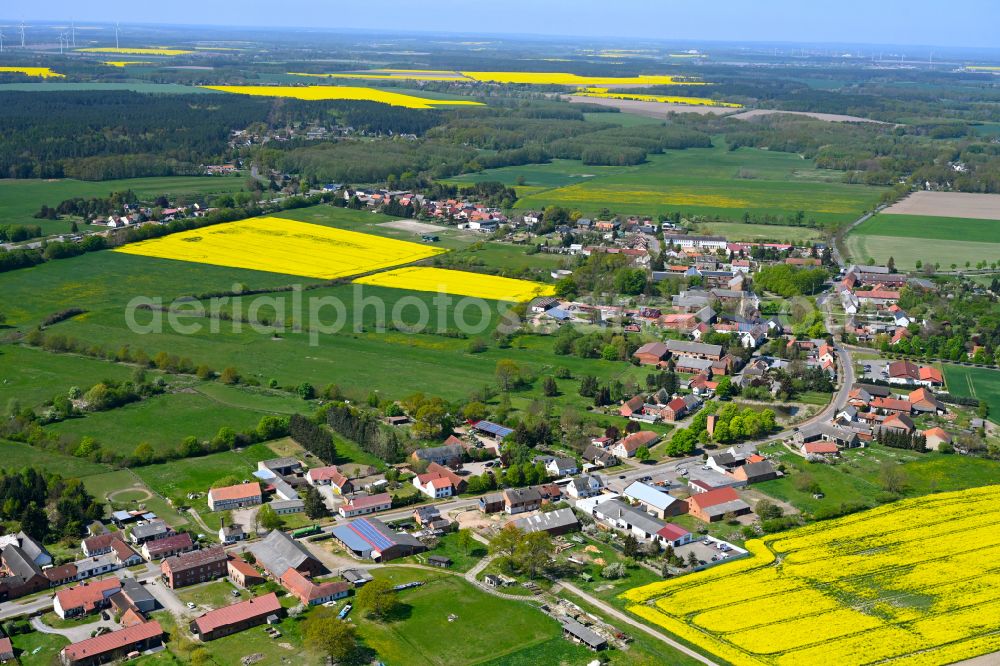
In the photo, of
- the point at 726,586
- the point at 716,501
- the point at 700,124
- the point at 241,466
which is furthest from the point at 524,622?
the point at 700,124

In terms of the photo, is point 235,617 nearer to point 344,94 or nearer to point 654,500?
point 654,500

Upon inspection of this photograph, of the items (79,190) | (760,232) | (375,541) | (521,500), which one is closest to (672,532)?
(521,500)

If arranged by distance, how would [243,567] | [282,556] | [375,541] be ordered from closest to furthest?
[243,567] → [282,556] → [375,541]

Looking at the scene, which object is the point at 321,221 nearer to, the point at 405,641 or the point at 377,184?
the point at 377,184

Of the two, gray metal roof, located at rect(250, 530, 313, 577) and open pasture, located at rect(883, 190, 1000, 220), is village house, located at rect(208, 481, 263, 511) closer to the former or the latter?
gray metal roof, located at rect(250, 530, 313, 577)

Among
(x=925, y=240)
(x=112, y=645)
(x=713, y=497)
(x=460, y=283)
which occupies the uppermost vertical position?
(x=925, y=240)

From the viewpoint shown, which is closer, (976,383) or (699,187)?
(976,383)

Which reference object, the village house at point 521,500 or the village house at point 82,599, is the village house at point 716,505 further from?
the village house at point 82,599
